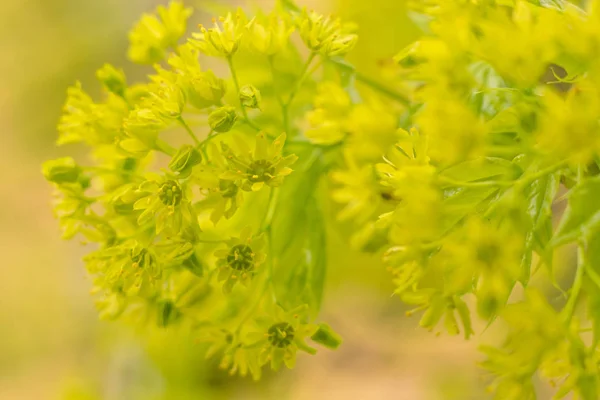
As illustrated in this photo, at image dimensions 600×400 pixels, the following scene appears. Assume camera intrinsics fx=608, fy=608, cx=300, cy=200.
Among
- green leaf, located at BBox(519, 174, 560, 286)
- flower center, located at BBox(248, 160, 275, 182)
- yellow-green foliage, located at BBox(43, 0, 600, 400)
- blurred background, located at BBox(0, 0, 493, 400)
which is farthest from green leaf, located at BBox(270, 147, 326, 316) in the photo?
blurred background, located at BBox(0, 0, 493, 400)

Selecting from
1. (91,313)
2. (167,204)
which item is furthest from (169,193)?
(91,313)

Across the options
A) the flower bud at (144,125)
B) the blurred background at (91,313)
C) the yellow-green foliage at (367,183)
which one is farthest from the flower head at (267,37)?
the blurred background at (91,313)

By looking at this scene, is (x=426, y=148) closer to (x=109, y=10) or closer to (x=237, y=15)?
(x=237, y=15)

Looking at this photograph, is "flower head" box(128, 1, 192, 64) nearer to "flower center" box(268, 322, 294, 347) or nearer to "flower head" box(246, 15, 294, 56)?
"flower head" box(246, 15, 294, 56)

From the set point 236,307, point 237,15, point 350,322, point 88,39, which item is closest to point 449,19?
point 237,15

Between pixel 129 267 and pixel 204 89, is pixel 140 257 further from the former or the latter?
pixel 204 89

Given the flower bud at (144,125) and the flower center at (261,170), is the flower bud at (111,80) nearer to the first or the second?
the flower bud at (144,125)
